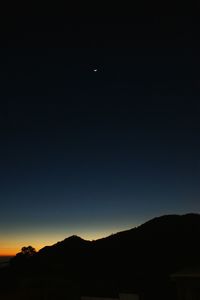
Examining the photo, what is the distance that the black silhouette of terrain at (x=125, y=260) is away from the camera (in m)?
24.0

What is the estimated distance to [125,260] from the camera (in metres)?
28.8

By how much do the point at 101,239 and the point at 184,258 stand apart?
38.5 feet

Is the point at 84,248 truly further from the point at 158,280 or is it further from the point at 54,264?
the point at 158,280

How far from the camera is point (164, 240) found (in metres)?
30.5

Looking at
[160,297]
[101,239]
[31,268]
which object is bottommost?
[160,297]

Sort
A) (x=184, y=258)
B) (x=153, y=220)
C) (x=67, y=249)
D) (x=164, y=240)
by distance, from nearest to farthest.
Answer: (x=184, y=258) → (x=164, y=240) → (x=67, y=249) → (x=153, y=220)

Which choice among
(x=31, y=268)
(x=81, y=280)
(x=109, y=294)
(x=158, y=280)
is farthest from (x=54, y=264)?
(x=158, y=280)

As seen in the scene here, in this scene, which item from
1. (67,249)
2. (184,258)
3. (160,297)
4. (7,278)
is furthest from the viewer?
(67,249)

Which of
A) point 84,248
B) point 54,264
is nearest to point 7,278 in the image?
point 54,264

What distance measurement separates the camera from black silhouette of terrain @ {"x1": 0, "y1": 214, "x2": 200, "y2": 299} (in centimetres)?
2405

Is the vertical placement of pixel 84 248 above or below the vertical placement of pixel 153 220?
below

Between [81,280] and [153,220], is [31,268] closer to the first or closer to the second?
[81,280]

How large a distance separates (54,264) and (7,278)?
4.64 metres

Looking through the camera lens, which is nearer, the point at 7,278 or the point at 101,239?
the point at 7,278
